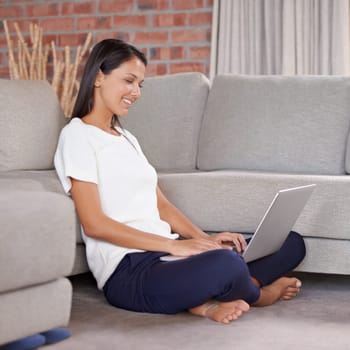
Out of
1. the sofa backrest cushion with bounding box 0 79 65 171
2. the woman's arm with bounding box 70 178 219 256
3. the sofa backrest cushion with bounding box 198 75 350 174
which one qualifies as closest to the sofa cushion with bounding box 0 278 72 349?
the woman's arm with bounding box 70 178 219 256

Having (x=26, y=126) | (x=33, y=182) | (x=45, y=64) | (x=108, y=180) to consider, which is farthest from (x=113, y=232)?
(x=45, y=64)

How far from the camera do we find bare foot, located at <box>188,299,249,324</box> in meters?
2.28

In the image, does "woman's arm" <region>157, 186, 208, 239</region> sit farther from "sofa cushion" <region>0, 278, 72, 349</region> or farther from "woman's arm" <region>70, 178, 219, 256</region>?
"sofa cushion" <region>0, 278, 72, 349</region>

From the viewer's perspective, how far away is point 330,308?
2.54 meters

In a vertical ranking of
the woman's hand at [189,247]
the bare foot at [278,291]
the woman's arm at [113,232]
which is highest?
the woman's arm at [113,232]

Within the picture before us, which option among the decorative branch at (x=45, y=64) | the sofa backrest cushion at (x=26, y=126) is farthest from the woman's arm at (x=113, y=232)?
the decorative branch at (x=45, y=64)

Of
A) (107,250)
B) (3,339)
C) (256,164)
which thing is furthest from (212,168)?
(3,339)

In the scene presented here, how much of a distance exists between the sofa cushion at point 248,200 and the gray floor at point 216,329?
0.28 meters

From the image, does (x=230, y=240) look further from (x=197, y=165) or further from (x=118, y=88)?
(x=197, y=165)

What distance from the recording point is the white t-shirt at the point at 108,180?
241 centimetres

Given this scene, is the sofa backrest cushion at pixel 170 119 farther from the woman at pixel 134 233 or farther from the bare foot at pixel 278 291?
the bare foot at pixel 278 291

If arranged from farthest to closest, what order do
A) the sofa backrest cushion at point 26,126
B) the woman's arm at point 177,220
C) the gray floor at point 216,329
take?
the sofa backrest cushion at point 26,126, the woman's arm at point 177,220, the gray floor at point 216,329

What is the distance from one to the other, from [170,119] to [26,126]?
31.9 inches

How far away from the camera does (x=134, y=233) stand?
2352 millimetres
